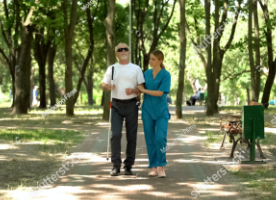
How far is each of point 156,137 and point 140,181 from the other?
70 centimetres

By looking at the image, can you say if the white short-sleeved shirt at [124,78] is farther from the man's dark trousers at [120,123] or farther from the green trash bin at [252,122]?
A: the green trash bin at [252,122]

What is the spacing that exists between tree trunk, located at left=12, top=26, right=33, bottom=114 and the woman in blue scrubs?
16.8 meters

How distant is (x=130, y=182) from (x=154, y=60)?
6.11ft

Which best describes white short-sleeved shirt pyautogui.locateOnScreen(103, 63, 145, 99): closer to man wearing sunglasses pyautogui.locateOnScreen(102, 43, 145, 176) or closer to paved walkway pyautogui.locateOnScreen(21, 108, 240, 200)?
man wearing sunglasses pyautogui.locateOnScreen(102, 43, 145, 176)


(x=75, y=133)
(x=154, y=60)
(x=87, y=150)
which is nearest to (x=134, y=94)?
(x=154, y=60)

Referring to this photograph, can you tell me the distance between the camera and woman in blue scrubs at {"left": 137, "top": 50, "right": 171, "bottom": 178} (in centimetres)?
734

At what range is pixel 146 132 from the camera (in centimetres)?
747

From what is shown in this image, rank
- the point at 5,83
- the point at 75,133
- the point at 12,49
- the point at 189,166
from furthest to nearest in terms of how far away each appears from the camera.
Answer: the point at 5,83, the point at 12,49, the point at 75,133, the point at 189,166

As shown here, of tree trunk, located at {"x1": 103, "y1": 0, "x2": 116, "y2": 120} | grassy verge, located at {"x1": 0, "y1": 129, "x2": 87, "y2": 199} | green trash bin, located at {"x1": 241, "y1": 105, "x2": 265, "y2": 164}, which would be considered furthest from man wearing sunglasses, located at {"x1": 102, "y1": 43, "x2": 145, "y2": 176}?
tree trunk, located at {"x1": 103, "y1": 0, "x2": 116, "y2": 120}

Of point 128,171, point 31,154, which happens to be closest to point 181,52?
point 31,154

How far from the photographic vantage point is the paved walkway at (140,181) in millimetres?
6371

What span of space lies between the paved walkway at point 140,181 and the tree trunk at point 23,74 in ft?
44.9

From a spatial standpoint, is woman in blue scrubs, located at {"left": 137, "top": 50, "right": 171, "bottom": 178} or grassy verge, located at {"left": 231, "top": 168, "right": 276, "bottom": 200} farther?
woman in blue scrubs, located at {"left": 137, "top": 50, "right": 171, "bottom": 178}

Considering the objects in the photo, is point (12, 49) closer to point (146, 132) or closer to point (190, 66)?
point (146, 132)
